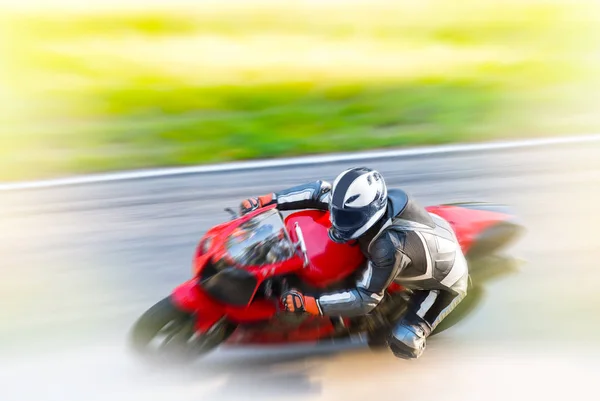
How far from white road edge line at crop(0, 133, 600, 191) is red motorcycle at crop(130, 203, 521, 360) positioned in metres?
2.61

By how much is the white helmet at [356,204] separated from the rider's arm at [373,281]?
14cm

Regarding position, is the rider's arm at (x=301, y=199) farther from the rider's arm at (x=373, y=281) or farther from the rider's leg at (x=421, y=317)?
the rider's leg at (x=421, y=317)

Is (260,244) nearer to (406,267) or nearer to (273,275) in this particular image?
(273,275)

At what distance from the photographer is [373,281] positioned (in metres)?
3.34

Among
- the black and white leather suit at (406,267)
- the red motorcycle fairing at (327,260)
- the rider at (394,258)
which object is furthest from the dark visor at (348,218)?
the red motorcycle fairing at (327,260)

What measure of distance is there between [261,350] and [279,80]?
5152 millimetres

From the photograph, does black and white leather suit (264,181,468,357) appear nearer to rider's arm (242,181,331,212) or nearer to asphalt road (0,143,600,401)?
rider's arm (242,181,331,212)

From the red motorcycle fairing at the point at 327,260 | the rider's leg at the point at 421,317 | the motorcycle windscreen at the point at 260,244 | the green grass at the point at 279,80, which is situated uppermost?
the green grass at the point at 279,80

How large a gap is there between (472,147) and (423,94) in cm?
159

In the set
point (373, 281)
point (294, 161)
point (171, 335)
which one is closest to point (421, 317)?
point (373, 281)

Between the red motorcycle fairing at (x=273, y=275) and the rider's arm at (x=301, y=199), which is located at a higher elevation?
the rider's arm at (x=301, y=199)

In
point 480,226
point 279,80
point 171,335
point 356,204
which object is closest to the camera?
point 356,204

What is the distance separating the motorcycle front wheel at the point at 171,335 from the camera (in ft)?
11.7

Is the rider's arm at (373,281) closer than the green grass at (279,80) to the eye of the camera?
Yes
